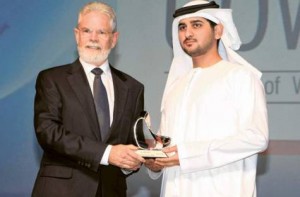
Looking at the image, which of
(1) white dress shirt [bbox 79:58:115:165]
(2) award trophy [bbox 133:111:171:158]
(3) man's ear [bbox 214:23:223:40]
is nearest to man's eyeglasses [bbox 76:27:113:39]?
(1) white dress shirt [bbox 79:58:115:165]

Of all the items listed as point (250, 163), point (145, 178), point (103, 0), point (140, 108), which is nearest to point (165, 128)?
point (140, 108)

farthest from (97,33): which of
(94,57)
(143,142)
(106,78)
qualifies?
(143,142)

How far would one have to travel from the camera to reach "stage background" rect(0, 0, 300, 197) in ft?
15.8

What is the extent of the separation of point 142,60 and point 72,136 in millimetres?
1903

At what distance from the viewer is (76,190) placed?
128 inches

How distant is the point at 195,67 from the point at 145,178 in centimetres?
155

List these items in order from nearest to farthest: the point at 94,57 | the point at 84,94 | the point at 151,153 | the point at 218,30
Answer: the point at 151,153
the point at 84,94
the point at 94,57
the point at 218,30

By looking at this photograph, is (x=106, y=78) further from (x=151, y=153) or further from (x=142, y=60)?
(x=142, y=60)

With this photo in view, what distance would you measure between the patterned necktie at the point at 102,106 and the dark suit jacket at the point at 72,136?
0.11 feet

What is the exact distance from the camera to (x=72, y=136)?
322 centimetres

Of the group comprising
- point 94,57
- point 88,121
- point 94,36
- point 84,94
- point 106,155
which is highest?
point 94,36

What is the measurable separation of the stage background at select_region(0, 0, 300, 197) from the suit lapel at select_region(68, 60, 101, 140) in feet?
5.31

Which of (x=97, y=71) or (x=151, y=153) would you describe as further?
(x=97, y=71)

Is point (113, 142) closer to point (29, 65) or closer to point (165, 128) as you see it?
point (165, 128)
